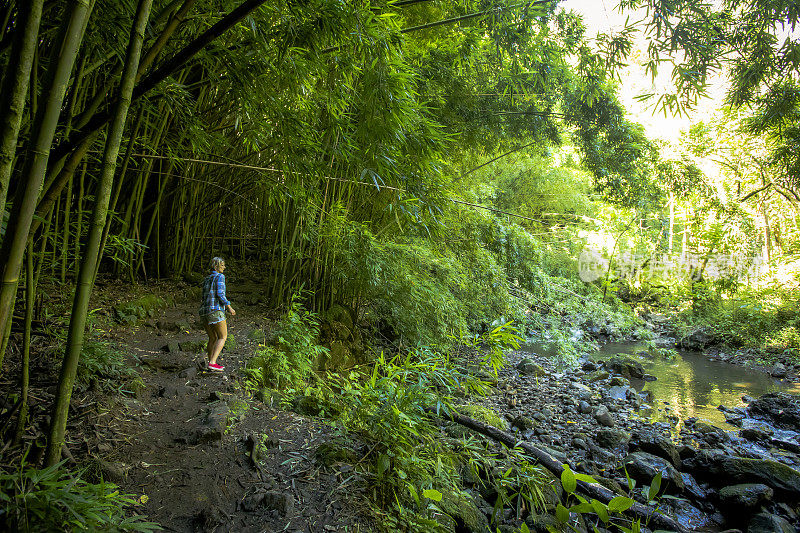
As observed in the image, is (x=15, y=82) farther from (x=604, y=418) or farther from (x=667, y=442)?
(x=604, y=418)

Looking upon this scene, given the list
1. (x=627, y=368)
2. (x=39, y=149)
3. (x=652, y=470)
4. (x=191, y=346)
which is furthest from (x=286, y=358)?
(x=627, y=368)

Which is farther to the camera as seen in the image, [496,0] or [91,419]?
[496,0]

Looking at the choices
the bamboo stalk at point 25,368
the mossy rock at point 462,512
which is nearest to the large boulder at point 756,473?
the mossy rock at point 462,512

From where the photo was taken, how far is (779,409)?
17.9 feet

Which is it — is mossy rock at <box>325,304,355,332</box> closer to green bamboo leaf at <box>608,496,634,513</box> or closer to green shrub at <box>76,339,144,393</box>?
green shrub at <box>76,339,144,393</box>

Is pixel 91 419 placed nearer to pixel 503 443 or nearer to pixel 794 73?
pixel 503 443

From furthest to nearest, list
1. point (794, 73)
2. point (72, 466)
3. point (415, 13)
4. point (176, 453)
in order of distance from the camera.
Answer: point (415, 13)
point (794, 73)
point (176, 453)
point (72, 466)

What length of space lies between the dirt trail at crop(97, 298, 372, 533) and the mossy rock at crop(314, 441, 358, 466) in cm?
Result: 3

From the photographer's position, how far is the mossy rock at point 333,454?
210cm

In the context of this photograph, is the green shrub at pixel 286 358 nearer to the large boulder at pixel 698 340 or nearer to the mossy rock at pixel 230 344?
the mossy rock at pixel 230 344

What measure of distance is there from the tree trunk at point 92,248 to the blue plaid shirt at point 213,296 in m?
1.78

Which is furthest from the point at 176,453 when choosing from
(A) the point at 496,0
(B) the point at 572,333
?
(B) the point at 572,333

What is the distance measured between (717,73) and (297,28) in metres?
2.76

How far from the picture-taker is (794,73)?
122 inches
